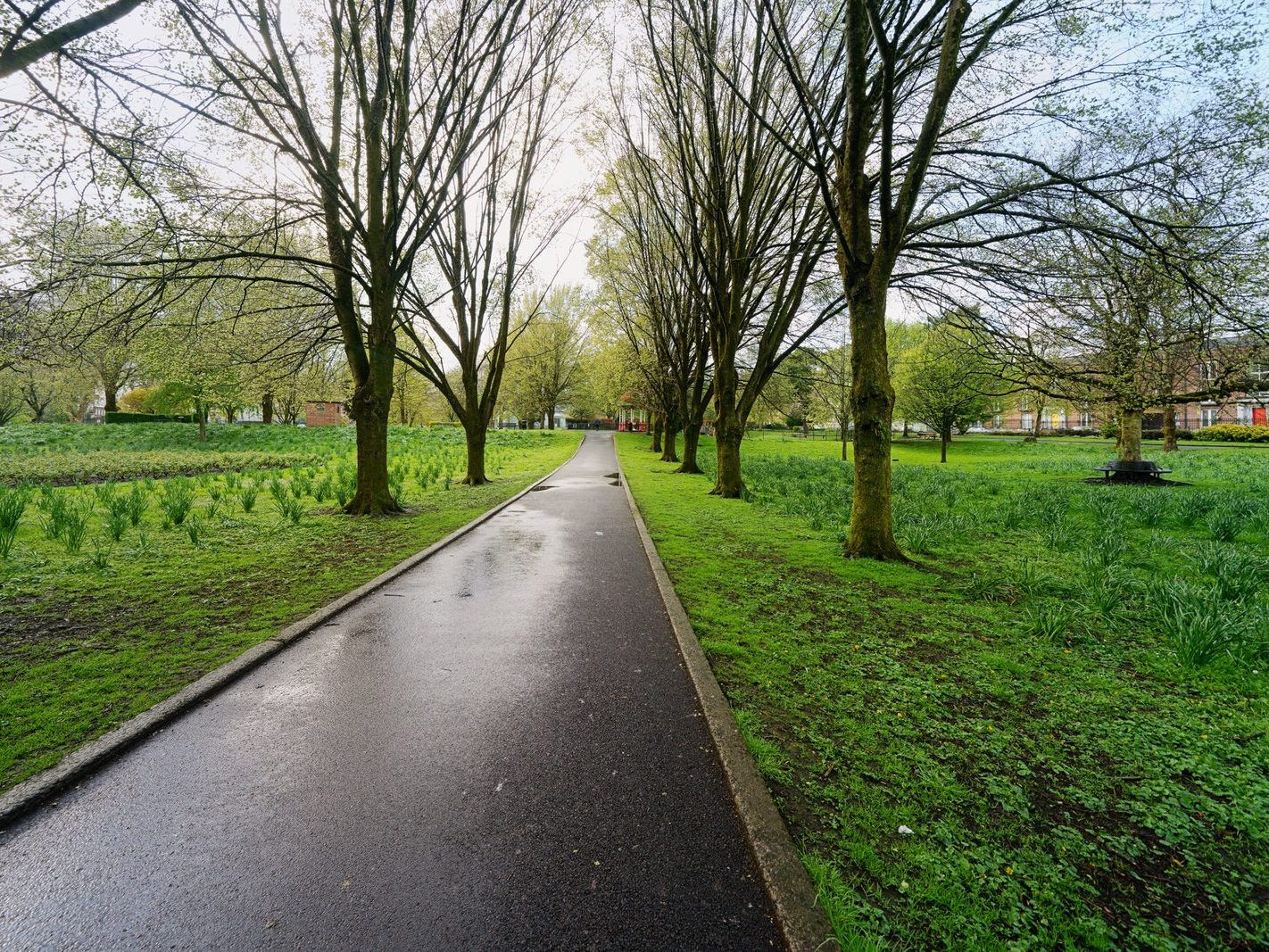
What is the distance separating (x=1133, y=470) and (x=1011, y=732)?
1558cm

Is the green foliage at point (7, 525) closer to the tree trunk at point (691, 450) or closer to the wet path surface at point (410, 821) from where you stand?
the wet path surface at point (410, 821)

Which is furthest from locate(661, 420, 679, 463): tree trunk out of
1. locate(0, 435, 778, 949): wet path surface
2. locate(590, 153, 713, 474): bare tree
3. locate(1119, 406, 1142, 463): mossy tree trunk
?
locate(0, 435, 778, 949): wet path surface

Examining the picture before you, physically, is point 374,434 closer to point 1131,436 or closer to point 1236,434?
point 1131,436

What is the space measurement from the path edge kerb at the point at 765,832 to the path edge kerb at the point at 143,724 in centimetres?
309

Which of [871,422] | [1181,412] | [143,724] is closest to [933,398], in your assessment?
[871,422]

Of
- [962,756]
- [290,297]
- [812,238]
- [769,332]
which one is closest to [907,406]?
[769,332]

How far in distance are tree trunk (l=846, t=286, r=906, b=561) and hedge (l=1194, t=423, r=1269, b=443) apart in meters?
46.6

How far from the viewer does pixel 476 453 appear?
1431cm

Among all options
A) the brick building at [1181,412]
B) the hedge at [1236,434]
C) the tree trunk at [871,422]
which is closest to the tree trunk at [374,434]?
the tree trunk at [871,422]

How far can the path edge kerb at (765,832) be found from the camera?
5.64ft

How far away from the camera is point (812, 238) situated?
33.4ft

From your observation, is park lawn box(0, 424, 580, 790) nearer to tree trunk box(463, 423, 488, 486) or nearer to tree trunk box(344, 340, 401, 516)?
tree trunk box(344, 340, 401, 516)

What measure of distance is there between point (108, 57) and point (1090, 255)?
39.2 feet

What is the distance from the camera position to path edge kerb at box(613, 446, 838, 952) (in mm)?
1719
